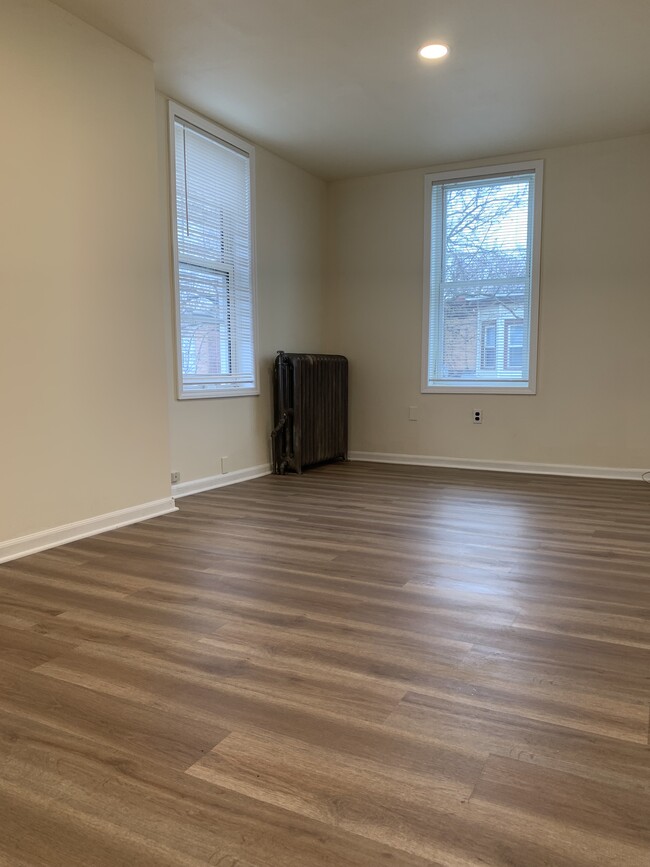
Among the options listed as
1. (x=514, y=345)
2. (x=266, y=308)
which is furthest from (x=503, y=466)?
(x=266, y=308)

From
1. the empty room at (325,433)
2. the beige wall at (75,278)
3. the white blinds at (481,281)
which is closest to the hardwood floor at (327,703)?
the empty room at (325,433)

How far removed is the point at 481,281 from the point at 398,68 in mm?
2187

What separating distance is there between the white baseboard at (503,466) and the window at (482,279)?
65 cm

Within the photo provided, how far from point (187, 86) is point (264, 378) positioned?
7.24 ft

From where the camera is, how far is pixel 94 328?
3.35 meters

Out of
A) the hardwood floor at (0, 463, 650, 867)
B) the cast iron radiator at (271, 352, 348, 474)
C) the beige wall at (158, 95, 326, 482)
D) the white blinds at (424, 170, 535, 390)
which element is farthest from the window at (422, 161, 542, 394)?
the hardwood floor at (0, 463, 650, 867)

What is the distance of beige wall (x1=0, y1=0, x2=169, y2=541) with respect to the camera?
2.90m

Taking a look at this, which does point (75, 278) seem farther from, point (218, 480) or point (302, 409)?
point (302, 409)

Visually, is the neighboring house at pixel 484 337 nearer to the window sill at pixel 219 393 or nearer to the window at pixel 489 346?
the window at pixel 489 346

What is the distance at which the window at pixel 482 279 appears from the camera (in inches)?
209

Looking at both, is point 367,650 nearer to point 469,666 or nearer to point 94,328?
point 469,666

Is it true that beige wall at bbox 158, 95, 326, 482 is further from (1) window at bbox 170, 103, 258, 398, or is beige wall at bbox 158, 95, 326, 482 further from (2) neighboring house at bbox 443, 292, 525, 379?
(2) neighboring house at bbox 443, 292, 525, 379

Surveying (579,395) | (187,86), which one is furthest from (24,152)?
(579,395)

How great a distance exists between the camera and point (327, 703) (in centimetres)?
163
